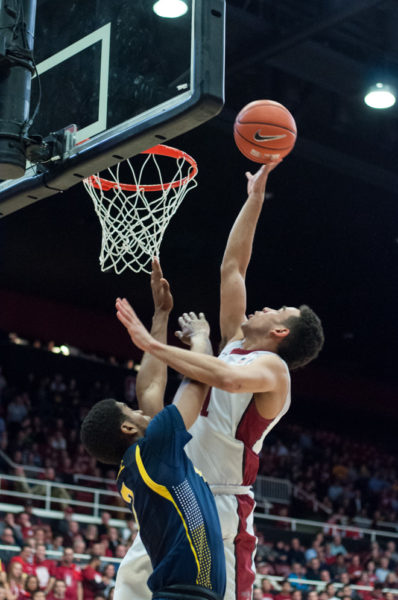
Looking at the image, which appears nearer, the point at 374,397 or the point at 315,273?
the point at 315,273

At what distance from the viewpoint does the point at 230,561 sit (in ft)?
12.3

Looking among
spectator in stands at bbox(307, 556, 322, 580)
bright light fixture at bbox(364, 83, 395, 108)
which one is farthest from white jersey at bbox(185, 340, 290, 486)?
spectator in stands at bbox(307, 556, 322, 580)

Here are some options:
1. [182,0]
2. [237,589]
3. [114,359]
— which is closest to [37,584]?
[237,589]

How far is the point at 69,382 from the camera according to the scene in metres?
17.7

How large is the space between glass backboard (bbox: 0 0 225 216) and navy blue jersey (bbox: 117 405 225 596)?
1.26 meters

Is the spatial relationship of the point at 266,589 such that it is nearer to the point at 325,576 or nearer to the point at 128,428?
the point at 325,576

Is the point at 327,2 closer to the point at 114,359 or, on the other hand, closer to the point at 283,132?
the point at 283,132

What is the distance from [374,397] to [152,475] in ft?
61.5

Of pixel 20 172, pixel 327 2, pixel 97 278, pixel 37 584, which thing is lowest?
pixel 37 584

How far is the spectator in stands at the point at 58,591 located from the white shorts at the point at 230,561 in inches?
236

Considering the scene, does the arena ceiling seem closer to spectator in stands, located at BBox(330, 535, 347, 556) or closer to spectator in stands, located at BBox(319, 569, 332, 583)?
spectator in stands, located at BBox(330, 535, 347, 556)

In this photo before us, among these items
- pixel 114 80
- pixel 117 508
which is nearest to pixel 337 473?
pixel 117 508

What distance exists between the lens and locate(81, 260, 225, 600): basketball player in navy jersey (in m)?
3.21

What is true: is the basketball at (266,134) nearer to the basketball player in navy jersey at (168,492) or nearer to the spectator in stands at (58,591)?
the basketball player in navy jersey at (168,492)
